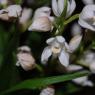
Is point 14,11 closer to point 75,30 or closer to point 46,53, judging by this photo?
point 46,53

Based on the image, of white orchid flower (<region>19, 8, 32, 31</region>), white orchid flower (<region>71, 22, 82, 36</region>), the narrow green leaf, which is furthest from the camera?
white orchid flower (<region>71, 22, 82, 36</region>)

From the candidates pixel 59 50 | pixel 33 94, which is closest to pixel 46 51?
pixel 59 50

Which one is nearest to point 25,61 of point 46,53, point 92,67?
point 46,53

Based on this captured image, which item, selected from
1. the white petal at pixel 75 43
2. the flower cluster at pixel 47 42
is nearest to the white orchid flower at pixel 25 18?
the flower cluster at pixel 47 42

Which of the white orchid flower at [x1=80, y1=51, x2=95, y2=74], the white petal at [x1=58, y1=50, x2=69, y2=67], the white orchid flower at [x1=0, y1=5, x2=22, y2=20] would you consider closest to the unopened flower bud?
the white orchid flower at [x1=80, y1=51, x2=95, y2=74]

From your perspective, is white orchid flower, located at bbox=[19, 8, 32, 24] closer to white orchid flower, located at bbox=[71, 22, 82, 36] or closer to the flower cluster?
the flower cluster

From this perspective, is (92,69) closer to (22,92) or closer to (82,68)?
(82,68)
